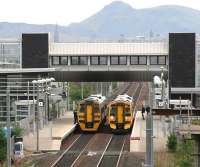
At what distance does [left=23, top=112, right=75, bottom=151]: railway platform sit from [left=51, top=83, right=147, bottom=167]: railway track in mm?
748

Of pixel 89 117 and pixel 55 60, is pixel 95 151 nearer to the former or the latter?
pixel 89 117

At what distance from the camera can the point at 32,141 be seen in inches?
1559

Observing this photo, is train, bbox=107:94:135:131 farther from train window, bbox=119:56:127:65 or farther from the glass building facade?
the glass building facade

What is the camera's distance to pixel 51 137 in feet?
131

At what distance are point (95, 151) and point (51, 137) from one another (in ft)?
14.2

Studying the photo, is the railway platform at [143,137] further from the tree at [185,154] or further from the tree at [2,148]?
the tree at [2,148]

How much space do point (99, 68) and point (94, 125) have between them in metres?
6.25

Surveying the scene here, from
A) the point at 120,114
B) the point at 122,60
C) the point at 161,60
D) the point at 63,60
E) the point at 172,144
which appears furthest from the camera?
the point at 63,60

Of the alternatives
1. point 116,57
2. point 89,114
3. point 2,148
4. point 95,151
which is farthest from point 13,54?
point 2,148

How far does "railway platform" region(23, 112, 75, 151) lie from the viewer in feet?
122

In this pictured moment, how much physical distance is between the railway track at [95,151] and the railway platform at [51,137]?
2.45 ft

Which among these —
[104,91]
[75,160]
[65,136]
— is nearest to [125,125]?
[65,136]

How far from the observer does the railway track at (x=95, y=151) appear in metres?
31.8

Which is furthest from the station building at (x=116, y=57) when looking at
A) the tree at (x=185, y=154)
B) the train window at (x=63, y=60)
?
the tree at (x=185, y=154)
